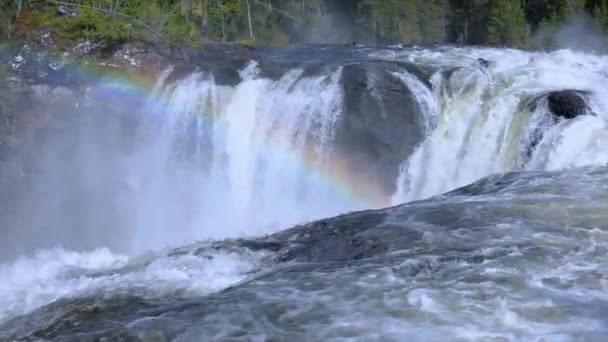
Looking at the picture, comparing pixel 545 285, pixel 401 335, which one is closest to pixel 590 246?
pixel 545 285

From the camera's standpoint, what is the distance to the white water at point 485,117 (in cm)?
1302

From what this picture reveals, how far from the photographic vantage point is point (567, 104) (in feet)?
40.6

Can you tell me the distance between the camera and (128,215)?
16.9 metres

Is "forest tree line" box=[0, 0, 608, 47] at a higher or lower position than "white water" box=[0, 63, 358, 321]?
higher

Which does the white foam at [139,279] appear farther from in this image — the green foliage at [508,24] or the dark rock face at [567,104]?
the green foliage at [508,24]

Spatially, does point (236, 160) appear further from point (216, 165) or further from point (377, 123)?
point (377, 123)

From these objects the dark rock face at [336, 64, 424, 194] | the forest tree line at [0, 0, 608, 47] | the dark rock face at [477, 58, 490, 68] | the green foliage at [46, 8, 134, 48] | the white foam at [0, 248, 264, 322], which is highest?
the forest tree line at [0, 0, 608, 47]

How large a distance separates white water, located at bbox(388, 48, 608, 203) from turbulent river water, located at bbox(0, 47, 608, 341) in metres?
0.04

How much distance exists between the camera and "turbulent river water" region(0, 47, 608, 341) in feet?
21.8

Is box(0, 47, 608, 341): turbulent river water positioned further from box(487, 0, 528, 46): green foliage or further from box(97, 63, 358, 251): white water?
box(487, 0, 528, 46): green foliage

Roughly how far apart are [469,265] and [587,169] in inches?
147

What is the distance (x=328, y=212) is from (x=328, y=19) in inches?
1039

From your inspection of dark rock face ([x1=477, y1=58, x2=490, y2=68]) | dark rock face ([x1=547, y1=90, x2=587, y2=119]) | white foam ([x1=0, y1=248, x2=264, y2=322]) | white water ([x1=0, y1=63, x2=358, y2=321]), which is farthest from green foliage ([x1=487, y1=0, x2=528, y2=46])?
white foam ([x1=0, y1=248, x2=264, y2=322])

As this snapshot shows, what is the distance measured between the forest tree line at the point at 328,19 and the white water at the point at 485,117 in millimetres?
6957
